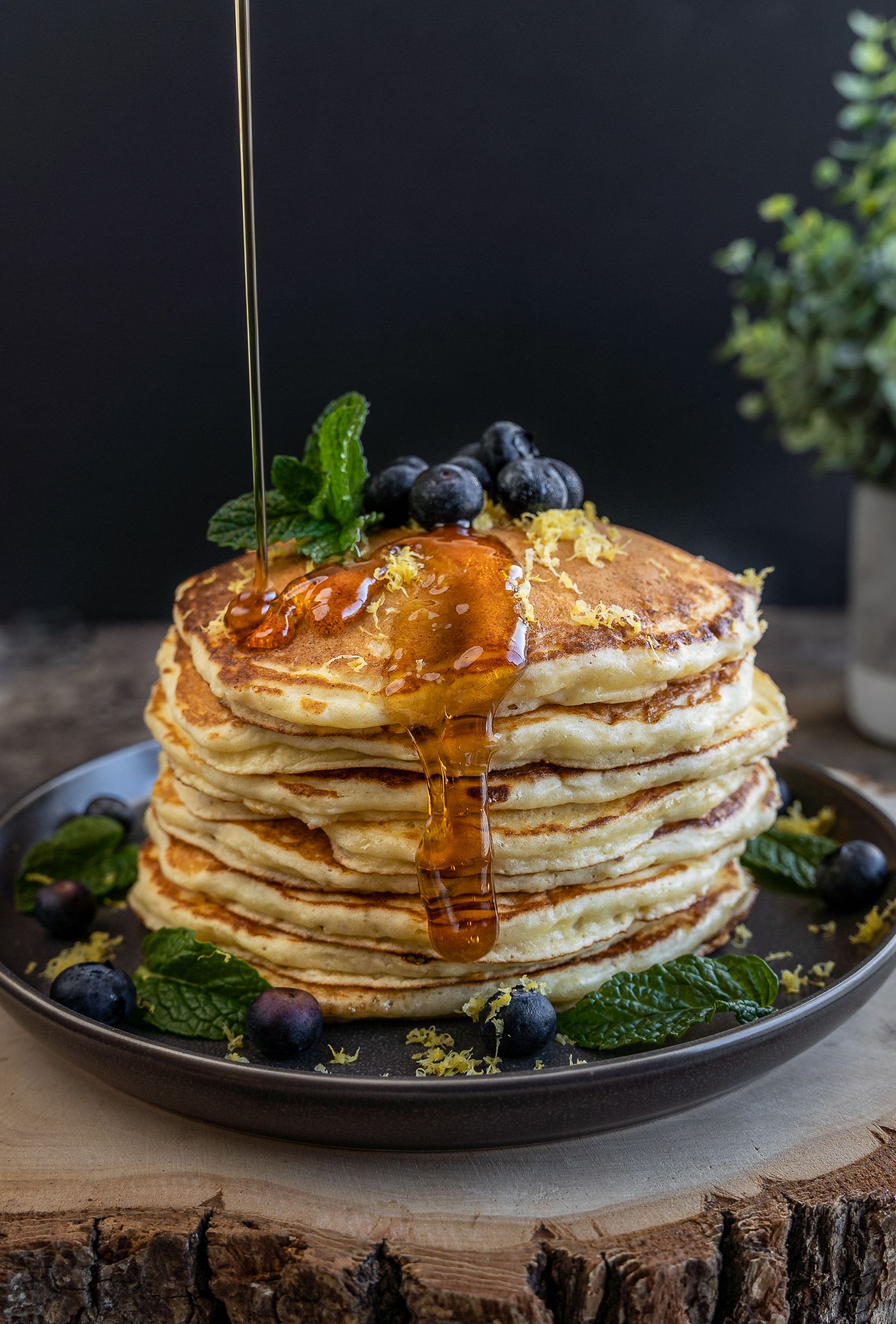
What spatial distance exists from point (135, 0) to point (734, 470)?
2674 millimetres

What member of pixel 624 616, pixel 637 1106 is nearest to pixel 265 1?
pixel 624 616

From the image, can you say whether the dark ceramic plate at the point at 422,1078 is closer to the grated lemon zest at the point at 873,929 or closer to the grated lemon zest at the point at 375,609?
the grated lemon zest at the point at 873,929

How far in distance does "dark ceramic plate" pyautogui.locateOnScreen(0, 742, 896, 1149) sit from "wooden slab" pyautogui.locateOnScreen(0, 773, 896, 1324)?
0.17 ft

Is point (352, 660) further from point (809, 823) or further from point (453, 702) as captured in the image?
point (809, 823)

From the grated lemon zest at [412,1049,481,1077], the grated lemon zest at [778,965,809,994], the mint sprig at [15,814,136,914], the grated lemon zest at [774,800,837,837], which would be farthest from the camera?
the grated lemon zest at [774,800,837,837]

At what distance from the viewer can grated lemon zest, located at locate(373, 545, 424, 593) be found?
1.76 metres

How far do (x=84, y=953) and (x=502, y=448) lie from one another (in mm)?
1089

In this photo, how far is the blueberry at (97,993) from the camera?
5.49 feet

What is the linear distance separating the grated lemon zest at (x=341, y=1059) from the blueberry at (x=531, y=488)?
35.2 inches

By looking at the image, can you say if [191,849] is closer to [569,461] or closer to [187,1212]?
[187,1212]

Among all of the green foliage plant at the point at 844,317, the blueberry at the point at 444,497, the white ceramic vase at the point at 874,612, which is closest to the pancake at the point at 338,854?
the blueberry at the point at 444,497

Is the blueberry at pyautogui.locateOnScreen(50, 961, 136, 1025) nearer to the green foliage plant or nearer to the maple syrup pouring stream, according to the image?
the maple syrup pouring stream

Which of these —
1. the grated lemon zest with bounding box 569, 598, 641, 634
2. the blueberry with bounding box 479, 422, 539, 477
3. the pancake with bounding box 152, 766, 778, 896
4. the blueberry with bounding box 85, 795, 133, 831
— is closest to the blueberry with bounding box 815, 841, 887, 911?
the pancake with bounding box 152, 766, 778, 896

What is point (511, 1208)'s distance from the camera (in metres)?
1.44
